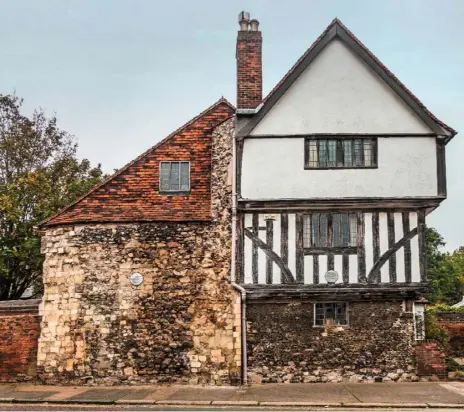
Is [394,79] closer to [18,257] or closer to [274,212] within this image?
[274,212]

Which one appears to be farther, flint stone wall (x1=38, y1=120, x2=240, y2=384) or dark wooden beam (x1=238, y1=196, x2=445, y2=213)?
flint stone wall (x1=38, y1=120, x2=240, y2=384)

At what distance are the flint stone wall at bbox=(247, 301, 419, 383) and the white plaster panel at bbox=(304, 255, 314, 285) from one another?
2.20ft

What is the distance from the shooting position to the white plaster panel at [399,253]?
15.5 m

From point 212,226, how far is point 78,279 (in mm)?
3873

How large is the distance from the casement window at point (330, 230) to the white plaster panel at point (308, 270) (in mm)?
313

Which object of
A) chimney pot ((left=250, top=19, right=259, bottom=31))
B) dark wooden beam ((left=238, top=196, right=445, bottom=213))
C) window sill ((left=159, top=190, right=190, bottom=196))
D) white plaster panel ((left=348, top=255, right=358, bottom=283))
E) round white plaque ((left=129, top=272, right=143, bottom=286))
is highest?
chimney pot ((left=250, top=19, right=259, bottom=31))

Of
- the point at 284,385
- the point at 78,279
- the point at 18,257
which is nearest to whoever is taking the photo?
the point at 284,385

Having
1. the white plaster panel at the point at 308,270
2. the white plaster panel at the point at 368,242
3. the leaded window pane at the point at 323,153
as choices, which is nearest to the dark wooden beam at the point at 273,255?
the white plaster panel at the point at 308,270

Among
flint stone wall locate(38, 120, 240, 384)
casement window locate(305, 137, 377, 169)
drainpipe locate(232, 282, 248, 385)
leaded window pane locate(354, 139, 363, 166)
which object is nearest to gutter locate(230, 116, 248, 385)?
drainpipe locate(232, 282, 248, 385)

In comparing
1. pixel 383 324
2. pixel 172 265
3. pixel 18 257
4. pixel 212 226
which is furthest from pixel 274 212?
pixel 18 257

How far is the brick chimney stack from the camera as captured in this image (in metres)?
16.4

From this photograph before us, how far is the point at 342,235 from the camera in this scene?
15664mm

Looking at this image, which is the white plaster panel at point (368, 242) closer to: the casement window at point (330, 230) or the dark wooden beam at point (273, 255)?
the casement window at point (330, 230)

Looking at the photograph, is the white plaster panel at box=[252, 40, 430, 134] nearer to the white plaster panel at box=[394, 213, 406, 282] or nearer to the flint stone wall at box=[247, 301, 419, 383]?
the white plaster panel at box=[394, 213, 406, 282]
